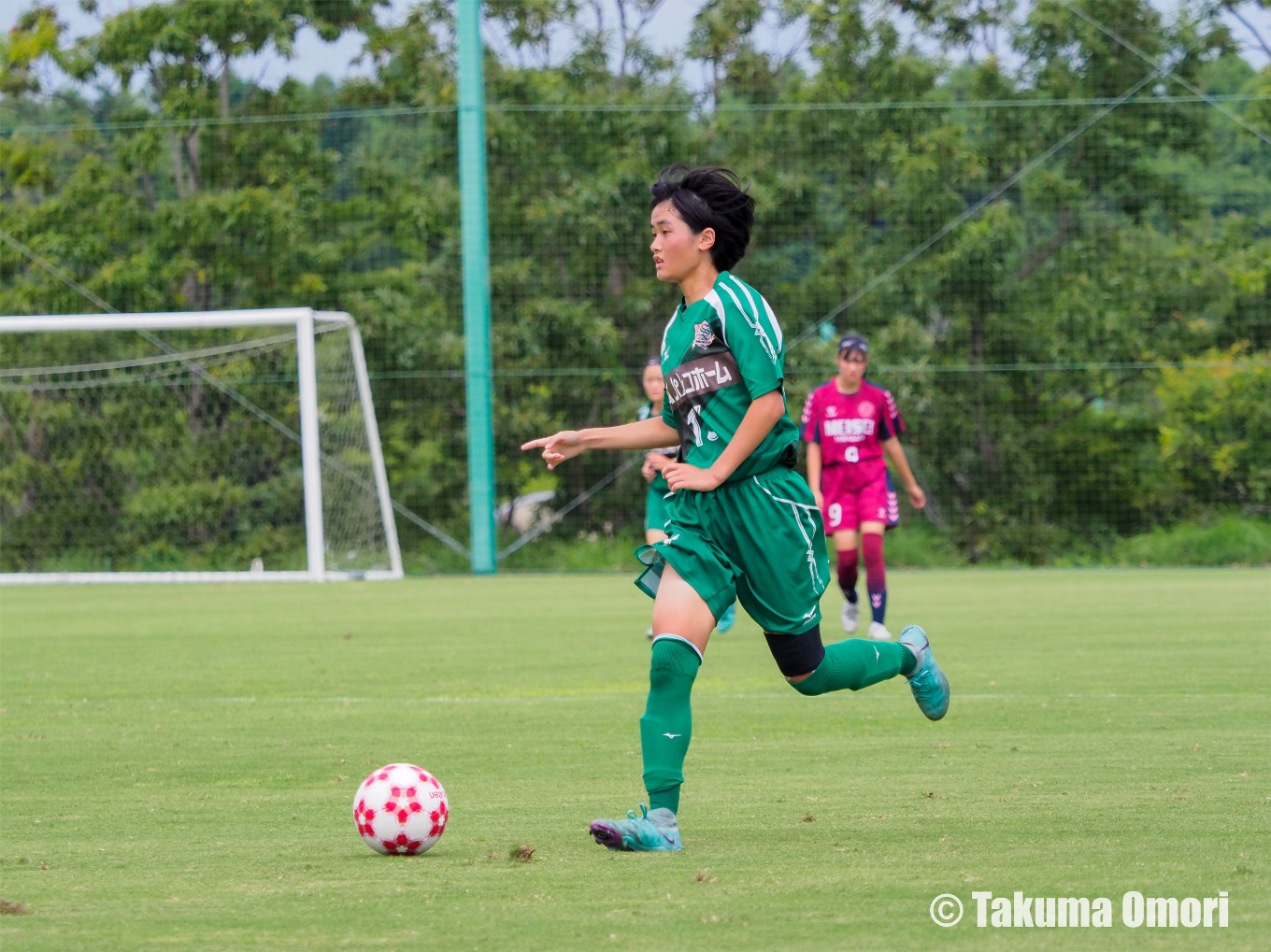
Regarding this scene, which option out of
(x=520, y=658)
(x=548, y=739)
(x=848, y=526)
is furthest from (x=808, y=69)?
(x=548, y=739)

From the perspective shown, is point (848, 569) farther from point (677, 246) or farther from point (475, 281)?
point (475, 281)

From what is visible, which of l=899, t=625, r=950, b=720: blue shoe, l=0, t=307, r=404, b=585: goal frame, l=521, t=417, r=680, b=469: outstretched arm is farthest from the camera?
l=0, t=307, r=404, b=585: goal frame

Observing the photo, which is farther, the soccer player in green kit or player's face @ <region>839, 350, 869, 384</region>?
player's face @ <region>839, 350, 869, 384</region>

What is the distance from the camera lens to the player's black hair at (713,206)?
4.51 meters

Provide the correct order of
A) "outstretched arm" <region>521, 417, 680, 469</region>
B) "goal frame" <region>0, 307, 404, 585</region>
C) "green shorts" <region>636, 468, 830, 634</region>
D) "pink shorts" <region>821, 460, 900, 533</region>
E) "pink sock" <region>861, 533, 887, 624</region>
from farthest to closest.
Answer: "goal frame" <region>0, 307, 404, 585</region>, "pink shorts" <region>821, 460, 900, 533</region>, "pink sock" <region>861, 533, 887, 624</region>, "outstretched arm" <region>521, 417, 680, 469</region>, "green shorts" <region>636, 468, 830, 634</region>

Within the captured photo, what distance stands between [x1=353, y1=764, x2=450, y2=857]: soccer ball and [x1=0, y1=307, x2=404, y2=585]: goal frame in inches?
553

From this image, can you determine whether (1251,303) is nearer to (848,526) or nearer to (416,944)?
(848,526)

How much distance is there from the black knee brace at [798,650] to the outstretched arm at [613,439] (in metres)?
0.65

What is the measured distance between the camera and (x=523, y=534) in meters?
20.0

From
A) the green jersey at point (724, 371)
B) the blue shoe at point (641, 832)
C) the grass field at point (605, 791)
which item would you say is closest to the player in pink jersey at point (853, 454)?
the grass field at point (605, 791)

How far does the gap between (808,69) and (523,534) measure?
7070 millimetres

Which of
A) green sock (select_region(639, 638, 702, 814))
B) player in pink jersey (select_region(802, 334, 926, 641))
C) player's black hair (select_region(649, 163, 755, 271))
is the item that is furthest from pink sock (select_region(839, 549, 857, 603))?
green sock (select_region(639, 638, 702, 814))

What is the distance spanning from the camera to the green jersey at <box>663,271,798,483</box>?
171 inches

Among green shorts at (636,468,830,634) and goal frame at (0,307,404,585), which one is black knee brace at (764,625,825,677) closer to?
green shorts at (636,468,830,634)
